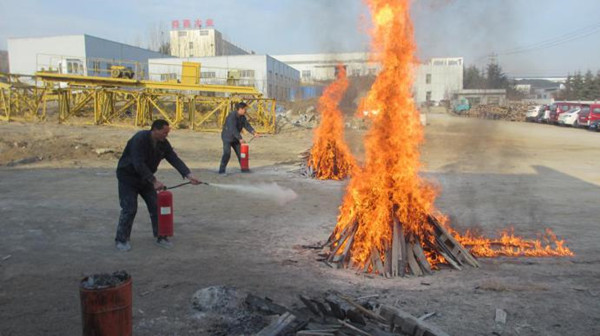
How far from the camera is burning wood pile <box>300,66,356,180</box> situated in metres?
12.1

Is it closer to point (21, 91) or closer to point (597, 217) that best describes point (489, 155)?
point (597, 217)

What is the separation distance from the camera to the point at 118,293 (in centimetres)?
333

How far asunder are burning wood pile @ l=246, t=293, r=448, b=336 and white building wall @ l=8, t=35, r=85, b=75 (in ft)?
165

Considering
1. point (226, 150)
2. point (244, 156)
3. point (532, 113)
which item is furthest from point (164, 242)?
point (532, 113)

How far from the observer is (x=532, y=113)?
43.4 metres

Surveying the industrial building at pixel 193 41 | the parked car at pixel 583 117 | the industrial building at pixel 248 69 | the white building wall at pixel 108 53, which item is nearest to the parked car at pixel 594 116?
the parked car at pixel 583 117

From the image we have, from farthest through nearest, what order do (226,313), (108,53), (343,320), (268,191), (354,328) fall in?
(108,53)
(268,191)
(226,313)
(343,320)
(354,328)

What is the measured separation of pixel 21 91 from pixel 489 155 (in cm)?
2602

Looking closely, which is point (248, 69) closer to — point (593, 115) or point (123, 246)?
point (593, 115)

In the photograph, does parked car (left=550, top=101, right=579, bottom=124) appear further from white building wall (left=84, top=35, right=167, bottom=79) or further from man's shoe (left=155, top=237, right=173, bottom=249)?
man's shoe (left=155, top=237, right=173, bottom=249)

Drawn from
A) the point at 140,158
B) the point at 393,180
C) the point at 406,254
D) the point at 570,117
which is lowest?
the point at 406,254

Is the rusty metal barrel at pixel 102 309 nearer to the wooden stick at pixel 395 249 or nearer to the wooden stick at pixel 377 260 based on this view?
the wooden stick at pixel 377 260

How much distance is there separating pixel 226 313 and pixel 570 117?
38985mm

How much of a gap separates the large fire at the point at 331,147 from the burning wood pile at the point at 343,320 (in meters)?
7.98
